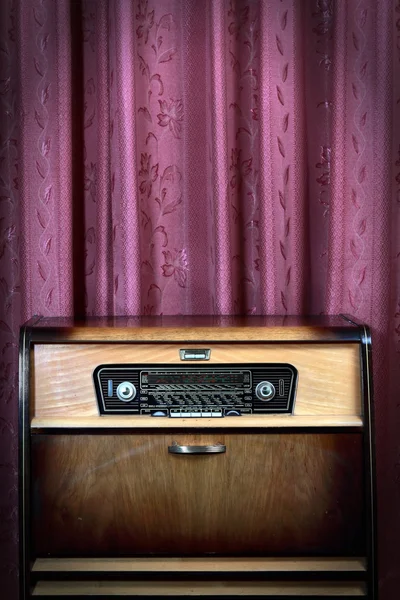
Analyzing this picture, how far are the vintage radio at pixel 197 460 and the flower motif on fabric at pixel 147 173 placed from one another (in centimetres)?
54

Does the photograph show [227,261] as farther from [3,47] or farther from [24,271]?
[3,47]

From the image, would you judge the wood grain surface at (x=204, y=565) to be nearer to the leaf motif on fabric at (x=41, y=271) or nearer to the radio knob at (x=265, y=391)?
the radio knob at (x=265, y=391)

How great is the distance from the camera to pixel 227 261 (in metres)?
1.69

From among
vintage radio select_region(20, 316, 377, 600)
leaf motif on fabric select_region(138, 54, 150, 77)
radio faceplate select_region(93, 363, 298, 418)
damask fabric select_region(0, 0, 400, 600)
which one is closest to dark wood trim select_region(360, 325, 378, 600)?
vintage radio select_region(20, 316, 377, 600)

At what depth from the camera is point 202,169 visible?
5.75ft

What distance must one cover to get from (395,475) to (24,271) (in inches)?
43.7

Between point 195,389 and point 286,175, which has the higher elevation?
point 286,175

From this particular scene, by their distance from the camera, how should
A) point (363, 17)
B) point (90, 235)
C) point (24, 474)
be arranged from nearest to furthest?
point (24, 474) < point (363, 17) < point (90, 235)

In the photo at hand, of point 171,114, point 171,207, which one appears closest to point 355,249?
point 171,207

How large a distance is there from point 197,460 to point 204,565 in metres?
0.21

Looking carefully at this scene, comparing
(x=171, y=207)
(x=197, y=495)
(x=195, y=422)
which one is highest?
(x=171, y=207)

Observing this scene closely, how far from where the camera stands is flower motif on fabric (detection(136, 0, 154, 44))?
1.72 metres

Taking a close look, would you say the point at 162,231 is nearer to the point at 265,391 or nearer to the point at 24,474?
the point at 265,391

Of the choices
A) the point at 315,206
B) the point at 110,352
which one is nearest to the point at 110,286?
the point at 110,352
